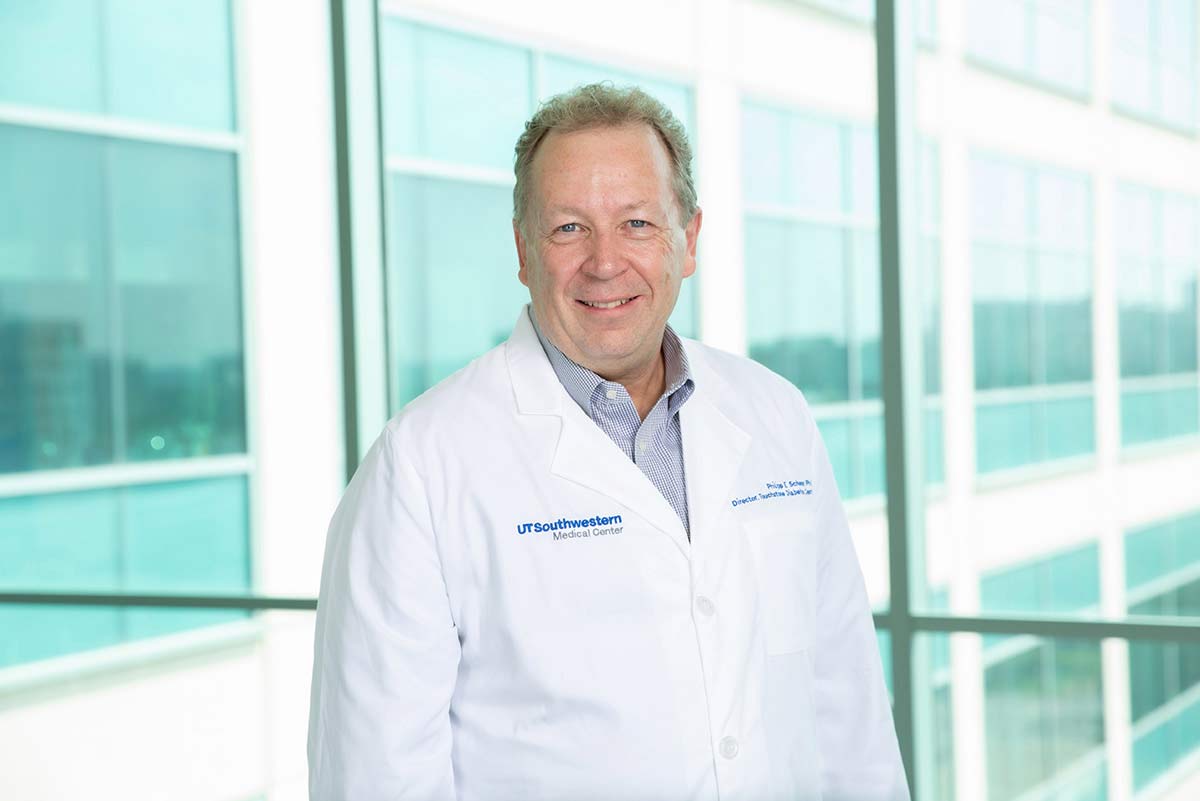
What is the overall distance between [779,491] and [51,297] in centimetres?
418

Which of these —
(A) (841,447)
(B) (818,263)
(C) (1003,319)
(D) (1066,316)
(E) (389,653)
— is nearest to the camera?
(E) (389,653)

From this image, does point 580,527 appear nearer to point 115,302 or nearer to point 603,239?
point 603,239

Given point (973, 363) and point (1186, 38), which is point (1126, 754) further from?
point (1186, 38)

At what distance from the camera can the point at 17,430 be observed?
186 inches

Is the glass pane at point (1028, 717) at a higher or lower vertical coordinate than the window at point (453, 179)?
lower

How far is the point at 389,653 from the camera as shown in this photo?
1252 mm

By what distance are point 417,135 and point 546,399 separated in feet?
13.5

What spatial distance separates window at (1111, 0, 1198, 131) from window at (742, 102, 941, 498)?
1.72 meters

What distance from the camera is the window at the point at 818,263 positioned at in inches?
273

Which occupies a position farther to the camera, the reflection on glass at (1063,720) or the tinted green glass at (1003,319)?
the reflection on glass at (1063,720)

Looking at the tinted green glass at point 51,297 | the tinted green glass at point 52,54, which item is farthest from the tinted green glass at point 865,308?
the tinted green glass at point 52,54

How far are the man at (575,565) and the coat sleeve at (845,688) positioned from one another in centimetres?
8

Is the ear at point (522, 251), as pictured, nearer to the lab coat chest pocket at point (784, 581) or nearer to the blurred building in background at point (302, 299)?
the lab coat chest pocket at point (784, 581)

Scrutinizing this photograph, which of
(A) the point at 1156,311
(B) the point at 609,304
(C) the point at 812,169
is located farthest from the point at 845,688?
(C) the point at 812,169
